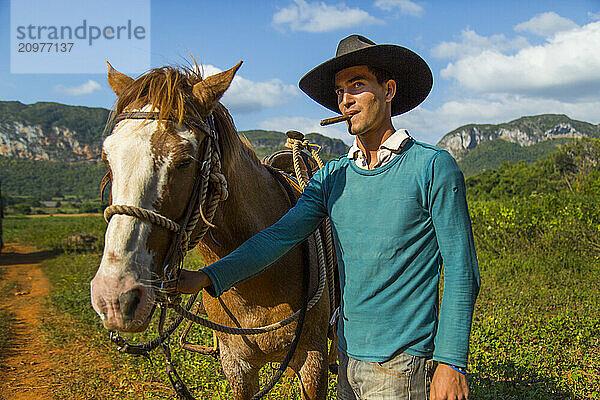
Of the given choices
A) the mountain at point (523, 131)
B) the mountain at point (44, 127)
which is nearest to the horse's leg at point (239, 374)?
the mountain at point (44, 127)

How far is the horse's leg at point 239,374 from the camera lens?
7.88 ft

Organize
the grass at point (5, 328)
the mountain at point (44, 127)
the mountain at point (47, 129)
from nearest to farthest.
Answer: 1. the grass at point (5, 328)
2. the mountain at point (44, 127)
3. the mountain at point (47, 129)

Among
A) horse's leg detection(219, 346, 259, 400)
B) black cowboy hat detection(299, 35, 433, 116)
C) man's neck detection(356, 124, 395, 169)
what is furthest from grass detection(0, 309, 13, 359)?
man's neck detection(356, 124, 395, 169)

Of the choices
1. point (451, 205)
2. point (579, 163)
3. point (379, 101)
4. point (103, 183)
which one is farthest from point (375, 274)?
point (579, 163)

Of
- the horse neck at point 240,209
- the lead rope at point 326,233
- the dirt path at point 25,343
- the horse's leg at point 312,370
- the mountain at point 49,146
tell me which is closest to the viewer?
the horse neck at point 240,209

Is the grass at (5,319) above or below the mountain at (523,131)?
below

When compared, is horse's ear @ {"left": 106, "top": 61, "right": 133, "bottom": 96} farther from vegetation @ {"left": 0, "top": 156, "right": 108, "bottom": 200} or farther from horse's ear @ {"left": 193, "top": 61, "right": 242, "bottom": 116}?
vegetation @ {"left": 0, "top": 156, "right": 108, "bottom": 200}

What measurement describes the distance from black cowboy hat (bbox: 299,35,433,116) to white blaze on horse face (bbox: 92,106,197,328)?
77 centimetres

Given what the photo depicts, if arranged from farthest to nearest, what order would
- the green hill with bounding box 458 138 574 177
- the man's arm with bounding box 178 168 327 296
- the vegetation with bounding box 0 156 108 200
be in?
the green hill with bounding box 458 138 574 177 < the vegetation with bounding box 0 156 108 200 < the man's arm with bounding box 178 168 327 296

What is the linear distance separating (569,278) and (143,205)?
26.7 ft

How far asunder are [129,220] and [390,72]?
122 cm

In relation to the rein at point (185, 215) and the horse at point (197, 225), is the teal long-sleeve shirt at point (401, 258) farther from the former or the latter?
the horse at point (197, 225)

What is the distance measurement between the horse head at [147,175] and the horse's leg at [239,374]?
3.75 ft

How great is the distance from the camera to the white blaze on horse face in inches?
49.6
